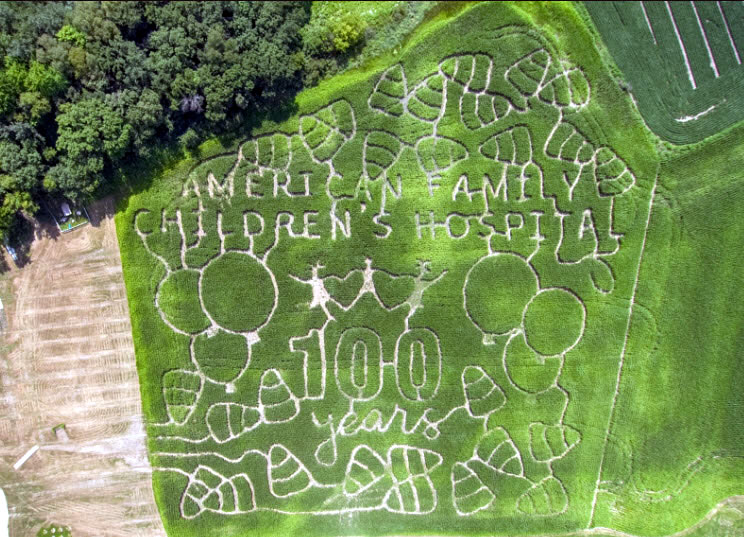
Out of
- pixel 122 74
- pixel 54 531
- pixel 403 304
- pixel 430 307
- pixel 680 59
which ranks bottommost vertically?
pixel 54 531

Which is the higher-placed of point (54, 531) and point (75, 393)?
point (75, 393)

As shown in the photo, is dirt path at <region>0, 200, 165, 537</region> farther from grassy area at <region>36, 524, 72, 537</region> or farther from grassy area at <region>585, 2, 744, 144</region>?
grassy area at <region>585, 2, 744, 144</region>

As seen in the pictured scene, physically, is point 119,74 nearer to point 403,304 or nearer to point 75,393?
point 75,393

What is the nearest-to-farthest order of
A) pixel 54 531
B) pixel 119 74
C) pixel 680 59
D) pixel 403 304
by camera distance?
pixel 119 74 → pixel 680 59 → pixel 403 304 → pixel 54 531

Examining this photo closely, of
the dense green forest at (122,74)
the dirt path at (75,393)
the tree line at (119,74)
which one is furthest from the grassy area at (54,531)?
the tree line at (119,74)

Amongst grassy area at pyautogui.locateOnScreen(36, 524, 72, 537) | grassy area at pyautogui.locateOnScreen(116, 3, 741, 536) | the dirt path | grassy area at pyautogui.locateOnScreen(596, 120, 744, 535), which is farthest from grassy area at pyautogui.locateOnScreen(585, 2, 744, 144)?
grassy area at pyautogui.locateOnScreen(36, 524, 72, 537)

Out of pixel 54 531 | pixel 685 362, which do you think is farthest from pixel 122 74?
pixel 685 362

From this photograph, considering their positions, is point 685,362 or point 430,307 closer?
point 685,362
